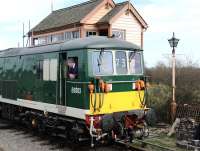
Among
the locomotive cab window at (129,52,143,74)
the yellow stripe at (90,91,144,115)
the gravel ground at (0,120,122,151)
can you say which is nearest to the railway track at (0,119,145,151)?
the gravel ground at (0,120,122,151)

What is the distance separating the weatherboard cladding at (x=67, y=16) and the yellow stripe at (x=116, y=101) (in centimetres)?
1395

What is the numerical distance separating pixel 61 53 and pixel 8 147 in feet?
10.7

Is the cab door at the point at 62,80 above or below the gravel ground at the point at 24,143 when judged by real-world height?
above

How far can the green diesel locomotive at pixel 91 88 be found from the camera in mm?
11266

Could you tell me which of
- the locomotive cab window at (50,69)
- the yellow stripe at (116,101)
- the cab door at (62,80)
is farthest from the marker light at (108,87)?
the locomotive cab window at (50,69)

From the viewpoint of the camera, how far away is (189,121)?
12977 millimetres

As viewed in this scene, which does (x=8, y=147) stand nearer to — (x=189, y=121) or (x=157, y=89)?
(x=189, y=121)

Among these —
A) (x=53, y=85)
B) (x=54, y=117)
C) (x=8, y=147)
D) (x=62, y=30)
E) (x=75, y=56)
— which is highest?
(x=62, y=30)

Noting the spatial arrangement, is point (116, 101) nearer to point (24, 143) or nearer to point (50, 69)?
point (50, 69)

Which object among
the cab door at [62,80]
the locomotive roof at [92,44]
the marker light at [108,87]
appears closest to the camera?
the marker light at [108,87]

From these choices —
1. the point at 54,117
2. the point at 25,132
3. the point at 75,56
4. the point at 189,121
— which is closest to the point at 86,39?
the point at 75,56

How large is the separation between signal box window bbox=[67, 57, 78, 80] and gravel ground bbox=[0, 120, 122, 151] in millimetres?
2139

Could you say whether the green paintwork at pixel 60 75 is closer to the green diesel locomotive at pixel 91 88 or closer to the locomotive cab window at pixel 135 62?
the green diesel locomotive at pixel 91 88

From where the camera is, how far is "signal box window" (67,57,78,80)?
38.4ft
